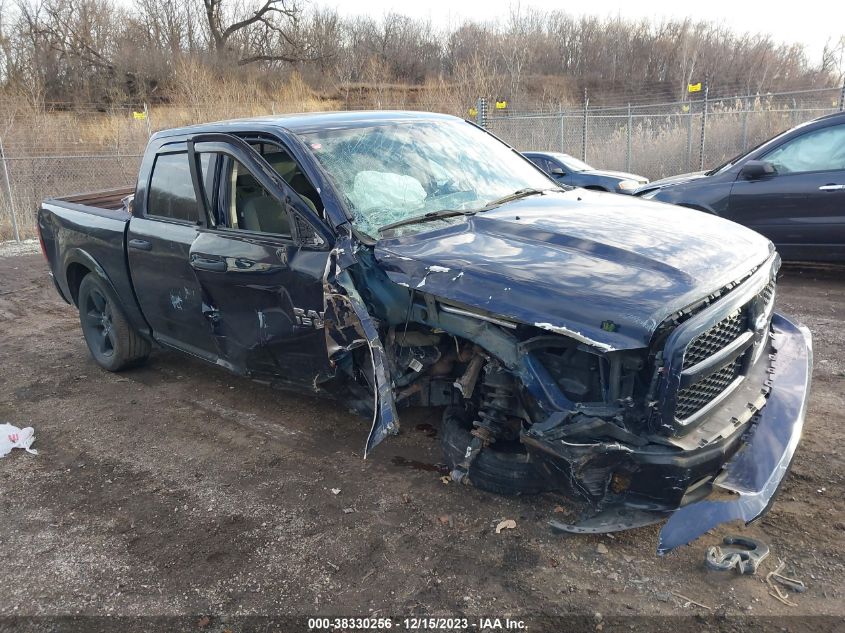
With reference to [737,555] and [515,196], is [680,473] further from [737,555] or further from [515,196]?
[515,196]

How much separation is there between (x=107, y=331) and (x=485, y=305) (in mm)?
3993

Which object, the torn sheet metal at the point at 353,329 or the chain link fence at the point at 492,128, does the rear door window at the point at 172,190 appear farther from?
the chain link fence at the point at 492,128

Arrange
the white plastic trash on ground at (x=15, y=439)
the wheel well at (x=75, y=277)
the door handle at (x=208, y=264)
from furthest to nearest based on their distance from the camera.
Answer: the wheel well at (x=75, y=277), the white plastic trash on ground at (x=15, y=439), the door handle at (x=208, y=264)

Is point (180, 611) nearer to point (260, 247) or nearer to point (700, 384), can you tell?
point (260, 247)

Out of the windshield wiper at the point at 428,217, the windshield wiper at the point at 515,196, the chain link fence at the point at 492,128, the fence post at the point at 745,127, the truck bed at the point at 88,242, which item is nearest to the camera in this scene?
the windshield wiper at the point at 428,217

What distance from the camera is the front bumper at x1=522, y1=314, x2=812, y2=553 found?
7.86 feet

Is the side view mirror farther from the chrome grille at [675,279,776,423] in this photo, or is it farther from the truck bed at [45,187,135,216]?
the truck bed at [45,187,135,216]

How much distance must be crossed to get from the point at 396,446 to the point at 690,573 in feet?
5.81

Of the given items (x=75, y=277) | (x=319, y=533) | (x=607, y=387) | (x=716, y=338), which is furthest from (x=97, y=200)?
(x=716, y=338)

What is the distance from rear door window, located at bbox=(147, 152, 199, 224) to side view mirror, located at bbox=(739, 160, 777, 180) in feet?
17.5

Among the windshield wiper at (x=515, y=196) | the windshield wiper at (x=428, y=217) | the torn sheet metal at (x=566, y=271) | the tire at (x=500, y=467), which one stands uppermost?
the windshield wiper at (x=515, y=196)

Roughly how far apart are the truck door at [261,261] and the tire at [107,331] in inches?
58.9

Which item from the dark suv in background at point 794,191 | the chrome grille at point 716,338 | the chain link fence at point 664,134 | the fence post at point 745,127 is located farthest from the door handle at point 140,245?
the fence post at point 745,127

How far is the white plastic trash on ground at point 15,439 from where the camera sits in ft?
13.7
